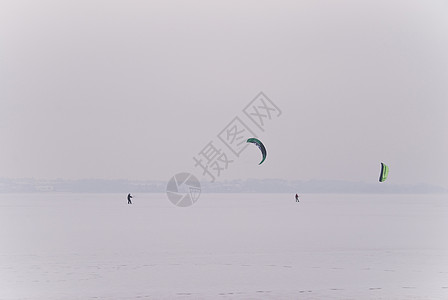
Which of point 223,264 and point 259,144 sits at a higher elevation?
point 259,144

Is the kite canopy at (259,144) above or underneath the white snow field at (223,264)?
above

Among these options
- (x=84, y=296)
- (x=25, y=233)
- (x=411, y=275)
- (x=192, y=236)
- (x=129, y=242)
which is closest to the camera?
(x=84, y=296)

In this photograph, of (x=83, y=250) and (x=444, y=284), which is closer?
(x=444, y=284)

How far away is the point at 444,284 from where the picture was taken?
41.5 ft

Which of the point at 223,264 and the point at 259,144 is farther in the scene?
the point at 259,144

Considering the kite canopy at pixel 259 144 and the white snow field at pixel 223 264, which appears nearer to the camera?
the white snow field at pixel 223 264

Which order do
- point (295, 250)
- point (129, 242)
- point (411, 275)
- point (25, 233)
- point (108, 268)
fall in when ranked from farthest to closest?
1. point (25, 233)
2. point (129, 242)
3. point (295, 250)
4. point (108, 268)
5. point (411, 275)

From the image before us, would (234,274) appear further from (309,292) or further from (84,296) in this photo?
(84,296)

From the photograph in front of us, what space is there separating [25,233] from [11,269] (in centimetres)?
1042

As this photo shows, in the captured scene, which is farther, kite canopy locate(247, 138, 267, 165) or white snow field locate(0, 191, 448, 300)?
kite canopy locate(247, 138, 267, 165)

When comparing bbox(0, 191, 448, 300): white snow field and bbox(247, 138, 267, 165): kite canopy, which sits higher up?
bbox(247, 138, 267, 165): kite canopy

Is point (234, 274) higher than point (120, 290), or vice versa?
point (234, 274)

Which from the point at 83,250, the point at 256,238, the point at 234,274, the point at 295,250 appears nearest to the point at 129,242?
the point at 83,250

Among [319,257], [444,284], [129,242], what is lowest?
[444,284]
